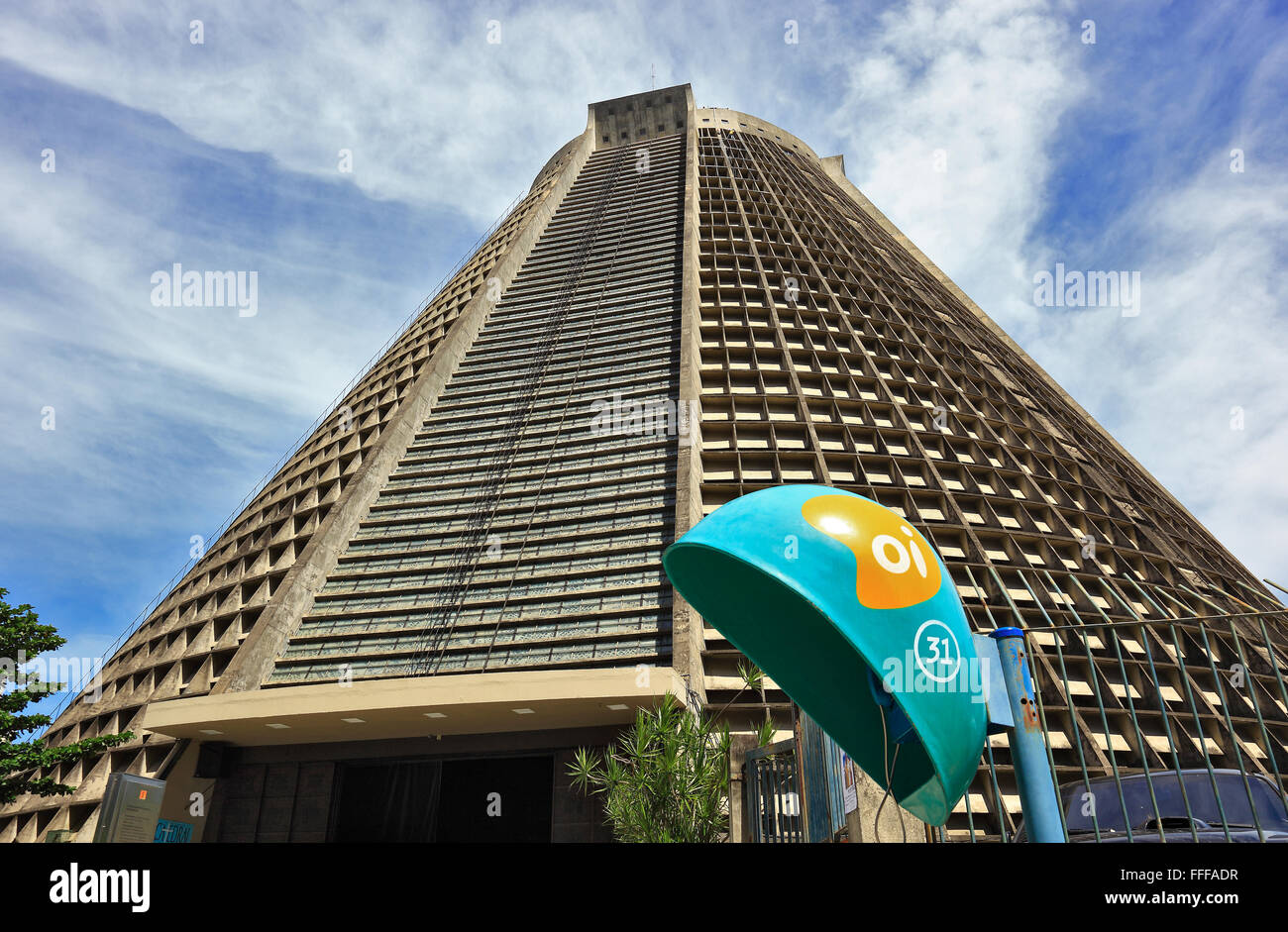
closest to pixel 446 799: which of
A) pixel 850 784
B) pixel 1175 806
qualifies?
pixel 850 784

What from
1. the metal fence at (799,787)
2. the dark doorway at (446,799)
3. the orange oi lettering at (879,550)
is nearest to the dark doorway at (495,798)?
the dark doorway at (446,799)

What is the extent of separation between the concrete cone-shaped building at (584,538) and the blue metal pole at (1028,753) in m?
2.32

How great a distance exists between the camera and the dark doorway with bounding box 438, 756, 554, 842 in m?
11.3

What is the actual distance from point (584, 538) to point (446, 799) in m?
4.66

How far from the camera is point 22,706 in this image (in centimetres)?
1305

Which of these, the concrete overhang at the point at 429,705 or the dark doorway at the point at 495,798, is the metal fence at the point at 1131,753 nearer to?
the concrete overhang at the point at 429,705

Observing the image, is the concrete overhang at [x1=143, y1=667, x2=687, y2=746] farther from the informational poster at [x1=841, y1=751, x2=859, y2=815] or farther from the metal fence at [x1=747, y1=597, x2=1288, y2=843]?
the informational poster at [x1=841, y1=751, x2=859, y2=815]

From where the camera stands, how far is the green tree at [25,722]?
11969 millimetres

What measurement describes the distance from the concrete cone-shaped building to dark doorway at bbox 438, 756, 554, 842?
0.05m

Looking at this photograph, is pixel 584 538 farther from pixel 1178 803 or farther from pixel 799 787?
pixel 1178 803

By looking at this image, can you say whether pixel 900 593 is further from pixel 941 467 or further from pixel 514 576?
pixel 941 467

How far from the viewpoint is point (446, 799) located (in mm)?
11820

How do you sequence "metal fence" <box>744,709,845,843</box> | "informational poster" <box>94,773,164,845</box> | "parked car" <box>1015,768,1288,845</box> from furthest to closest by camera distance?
"informational poster" <box>94,773,164,845</box>
"metal fence" <box>744,709,845,843</box>
"parked car" <box>1015,768,1288,845</box>

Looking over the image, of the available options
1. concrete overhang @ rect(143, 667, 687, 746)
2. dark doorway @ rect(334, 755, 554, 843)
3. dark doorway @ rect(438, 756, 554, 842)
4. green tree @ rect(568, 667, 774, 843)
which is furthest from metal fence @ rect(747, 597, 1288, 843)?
dark doorway @ rect(334, 755, 554, 843)
